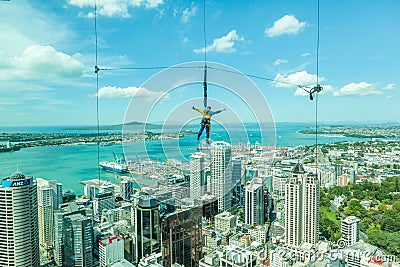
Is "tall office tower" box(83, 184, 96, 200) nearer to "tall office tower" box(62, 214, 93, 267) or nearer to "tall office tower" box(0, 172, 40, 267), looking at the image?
"tall office tower" box(62, 214, 93, 267)

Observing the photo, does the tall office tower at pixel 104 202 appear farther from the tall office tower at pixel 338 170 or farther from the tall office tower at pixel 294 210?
the tall office tower at pixel 338 170

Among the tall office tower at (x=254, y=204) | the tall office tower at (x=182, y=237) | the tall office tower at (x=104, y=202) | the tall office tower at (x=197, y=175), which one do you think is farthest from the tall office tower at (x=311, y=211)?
the tall office tower at (x=104, y=202)

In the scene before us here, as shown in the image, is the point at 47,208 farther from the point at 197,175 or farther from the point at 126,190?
the point at 197,175

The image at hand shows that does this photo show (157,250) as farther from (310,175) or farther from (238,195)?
(310,175)

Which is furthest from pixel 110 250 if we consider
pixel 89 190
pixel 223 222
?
pixel 89 190

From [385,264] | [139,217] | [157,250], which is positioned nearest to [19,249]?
[139,217]

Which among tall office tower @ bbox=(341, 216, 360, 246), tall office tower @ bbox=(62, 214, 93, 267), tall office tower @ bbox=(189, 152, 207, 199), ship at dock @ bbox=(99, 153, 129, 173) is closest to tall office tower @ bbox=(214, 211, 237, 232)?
tall office tower @ bbox=(189, 152, 207, 199)

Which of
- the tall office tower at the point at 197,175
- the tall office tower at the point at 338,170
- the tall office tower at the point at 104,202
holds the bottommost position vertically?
the tall office tower at the point at 104,202
